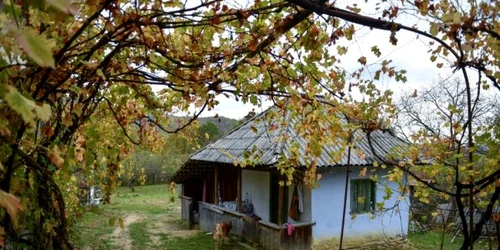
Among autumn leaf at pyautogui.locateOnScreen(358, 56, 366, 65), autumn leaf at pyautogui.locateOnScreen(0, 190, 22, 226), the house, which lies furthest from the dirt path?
autumn leaf at pyautogui.locateOnScreen(0, 190, 22, 226)

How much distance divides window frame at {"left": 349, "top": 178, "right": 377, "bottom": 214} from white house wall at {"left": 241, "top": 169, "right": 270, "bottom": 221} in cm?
246

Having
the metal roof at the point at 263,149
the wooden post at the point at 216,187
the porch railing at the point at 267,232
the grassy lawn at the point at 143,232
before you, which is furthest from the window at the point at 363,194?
the wooden post at the point at 216,187

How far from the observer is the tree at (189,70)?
1607mm

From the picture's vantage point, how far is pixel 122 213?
17422mm

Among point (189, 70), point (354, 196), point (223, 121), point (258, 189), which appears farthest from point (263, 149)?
point (189, 70)

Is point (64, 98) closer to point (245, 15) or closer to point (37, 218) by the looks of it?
point (37, 218)

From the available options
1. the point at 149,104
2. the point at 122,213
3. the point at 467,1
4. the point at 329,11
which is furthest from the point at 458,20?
the point at 122,213

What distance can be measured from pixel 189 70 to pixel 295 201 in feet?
27.6

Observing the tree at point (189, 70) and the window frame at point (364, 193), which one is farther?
the window frame at point (364, 193)

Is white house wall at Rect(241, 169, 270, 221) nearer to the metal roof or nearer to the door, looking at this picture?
the door

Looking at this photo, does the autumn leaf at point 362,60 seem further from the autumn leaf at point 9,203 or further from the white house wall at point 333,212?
the white house wall at point 333,212

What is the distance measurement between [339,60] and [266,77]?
0.53 m

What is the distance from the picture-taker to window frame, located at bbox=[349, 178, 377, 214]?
11.1 metres

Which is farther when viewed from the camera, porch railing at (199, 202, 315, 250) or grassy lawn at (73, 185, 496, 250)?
grassy lawn at (73, 185, 496, 250)
